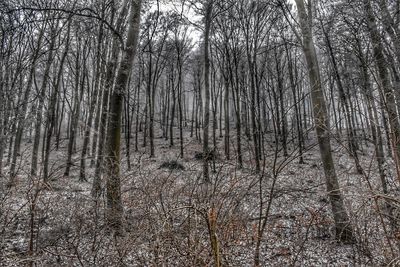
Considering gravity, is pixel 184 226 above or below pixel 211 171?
below

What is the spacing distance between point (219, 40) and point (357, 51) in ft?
35.6

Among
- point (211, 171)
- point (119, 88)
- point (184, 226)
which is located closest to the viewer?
point (184, 226)

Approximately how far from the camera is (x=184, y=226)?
3598mm

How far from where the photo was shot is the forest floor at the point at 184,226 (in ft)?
9.95

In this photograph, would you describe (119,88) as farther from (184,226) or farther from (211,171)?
(184,226)

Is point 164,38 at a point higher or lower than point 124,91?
higher

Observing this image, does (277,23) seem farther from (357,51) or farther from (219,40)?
(357,51)

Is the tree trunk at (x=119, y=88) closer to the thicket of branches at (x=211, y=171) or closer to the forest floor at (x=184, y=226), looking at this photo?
the thicket of branches at (x=211, y=171)

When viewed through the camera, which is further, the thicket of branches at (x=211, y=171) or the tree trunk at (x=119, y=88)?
the tree trunk at (x=119, y=88)

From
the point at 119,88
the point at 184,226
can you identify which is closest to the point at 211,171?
the point at 184,226

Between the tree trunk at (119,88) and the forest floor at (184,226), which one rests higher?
the tree trunk at (119,88)

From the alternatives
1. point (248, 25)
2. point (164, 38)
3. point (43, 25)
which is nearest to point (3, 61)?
point (43, 25)

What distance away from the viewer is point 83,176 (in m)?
12.2

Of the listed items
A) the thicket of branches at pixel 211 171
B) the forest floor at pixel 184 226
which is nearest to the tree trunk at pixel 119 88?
the thicket of branches at pixel 211 171
